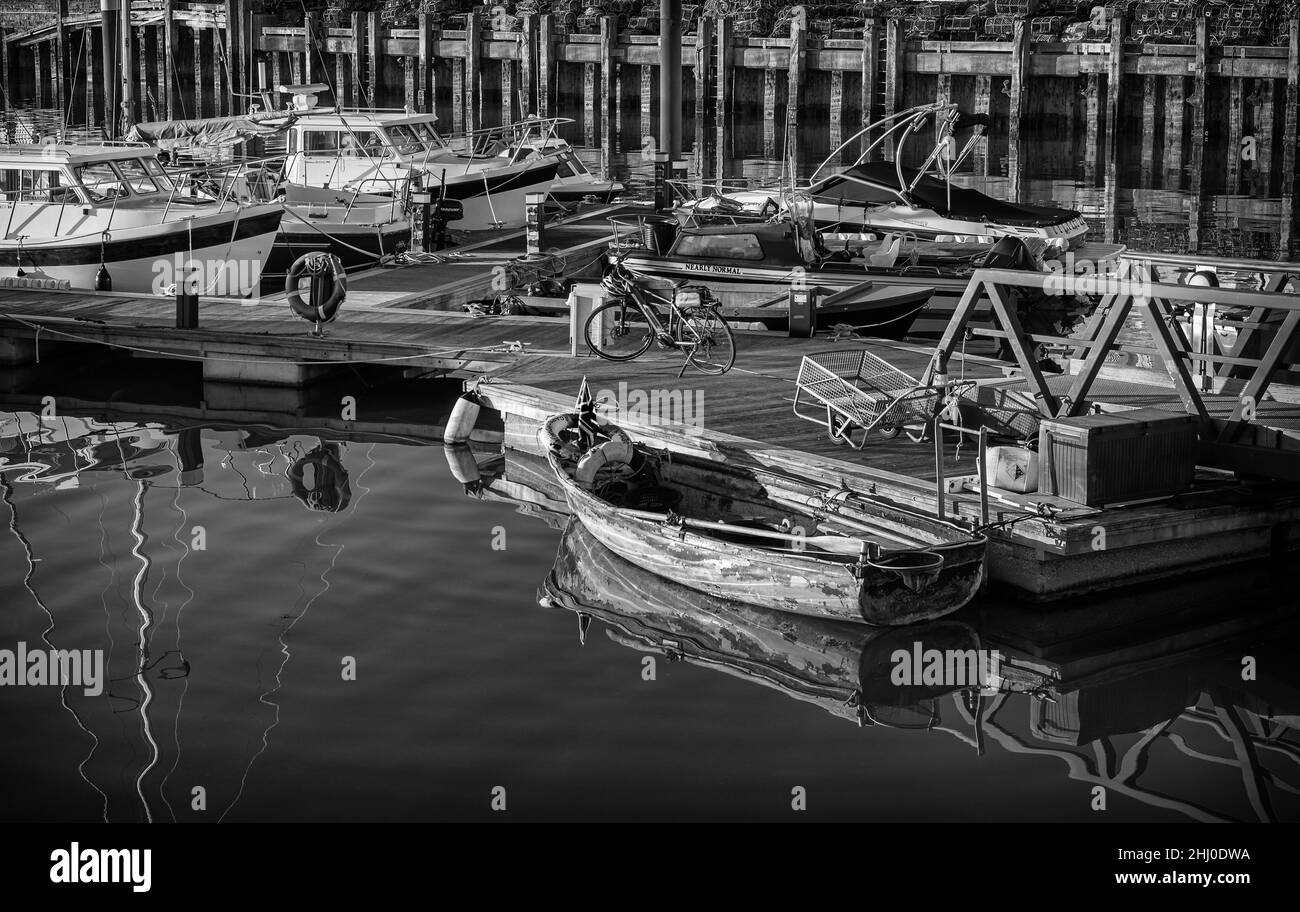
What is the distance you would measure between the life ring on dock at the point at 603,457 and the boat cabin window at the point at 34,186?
11049 mm

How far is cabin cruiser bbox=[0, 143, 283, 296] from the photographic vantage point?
21.6m

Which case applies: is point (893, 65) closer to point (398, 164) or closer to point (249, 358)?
point (398, 164)

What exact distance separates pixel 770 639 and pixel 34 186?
14.4 meters

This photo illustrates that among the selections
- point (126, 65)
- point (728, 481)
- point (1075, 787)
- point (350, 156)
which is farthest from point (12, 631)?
point (126, 65)

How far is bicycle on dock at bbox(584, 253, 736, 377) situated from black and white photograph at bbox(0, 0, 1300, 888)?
1.9 inches

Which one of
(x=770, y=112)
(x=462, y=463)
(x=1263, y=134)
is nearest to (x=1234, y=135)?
(x=1263, y=134)

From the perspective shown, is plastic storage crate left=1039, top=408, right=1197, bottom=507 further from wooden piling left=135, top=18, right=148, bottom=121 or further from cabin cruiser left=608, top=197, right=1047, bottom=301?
wooden piling left=135, top=18, right=148, bottom=121

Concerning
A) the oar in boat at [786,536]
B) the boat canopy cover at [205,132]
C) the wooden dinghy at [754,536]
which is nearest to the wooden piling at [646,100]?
the boat canopy cover at [205,132]

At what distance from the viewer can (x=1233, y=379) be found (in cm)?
1541

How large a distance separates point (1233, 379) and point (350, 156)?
17.3m

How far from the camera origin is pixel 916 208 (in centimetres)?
2534

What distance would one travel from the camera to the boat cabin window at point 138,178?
23031 millimetres

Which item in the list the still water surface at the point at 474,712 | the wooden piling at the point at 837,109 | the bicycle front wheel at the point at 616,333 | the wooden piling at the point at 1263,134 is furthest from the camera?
the wooden piling at the point at 837,109

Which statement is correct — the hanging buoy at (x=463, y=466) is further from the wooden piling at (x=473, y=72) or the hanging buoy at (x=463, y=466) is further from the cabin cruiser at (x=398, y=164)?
the wooden piling at (x=473, y=72)
